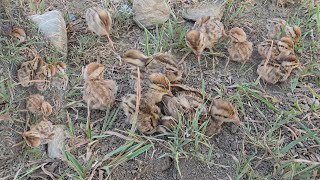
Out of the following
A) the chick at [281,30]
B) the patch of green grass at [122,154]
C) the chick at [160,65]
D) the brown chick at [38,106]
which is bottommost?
the patch of green grass at [122,154]

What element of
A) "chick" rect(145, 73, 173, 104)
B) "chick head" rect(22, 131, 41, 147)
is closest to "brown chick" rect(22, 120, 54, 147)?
"chick head" rect(22, 131, 41, 147)

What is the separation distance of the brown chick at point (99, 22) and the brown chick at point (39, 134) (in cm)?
71

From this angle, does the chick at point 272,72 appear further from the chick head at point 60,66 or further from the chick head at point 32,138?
the chick head at point 32,138

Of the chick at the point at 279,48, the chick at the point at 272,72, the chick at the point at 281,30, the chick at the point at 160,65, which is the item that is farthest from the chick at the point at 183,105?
the chick at the point at 281,30

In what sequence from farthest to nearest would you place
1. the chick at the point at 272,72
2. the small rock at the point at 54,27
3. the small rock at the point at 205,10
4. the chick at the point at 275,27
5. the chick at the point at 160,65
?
the small rock at the point at 205,10, the chick at the point at 275,27, the small rock at the point at 54,27, the chick at the point at 272,72, the chick at the point at 160,65

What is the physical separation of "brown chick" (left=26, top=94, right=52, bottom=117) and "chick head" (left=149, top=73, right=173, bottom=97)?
0.52 metres

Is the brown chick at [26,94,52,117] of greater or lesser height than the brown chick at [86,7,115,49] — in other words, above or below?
below

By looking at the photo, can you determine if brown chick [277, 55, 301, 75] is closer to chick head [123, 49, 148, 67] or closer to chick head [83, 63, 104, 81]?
chick head [123, 49, 148, 67]

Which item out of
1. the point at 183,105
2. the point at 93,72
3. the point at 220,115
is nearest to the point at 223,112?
the point at 220,115

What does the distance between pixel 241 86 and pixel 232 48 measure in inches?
10.2

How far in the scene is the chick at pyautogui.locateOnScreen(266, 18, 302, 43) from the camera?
2672 mm

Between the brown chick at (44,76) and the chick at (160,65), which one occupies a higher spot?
the chick at (160,65)

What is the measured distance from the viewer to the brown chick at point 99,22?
2635 mm

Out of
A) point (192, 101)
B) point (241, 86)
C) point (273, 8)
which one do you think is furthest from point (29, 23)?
point (273, 8)
